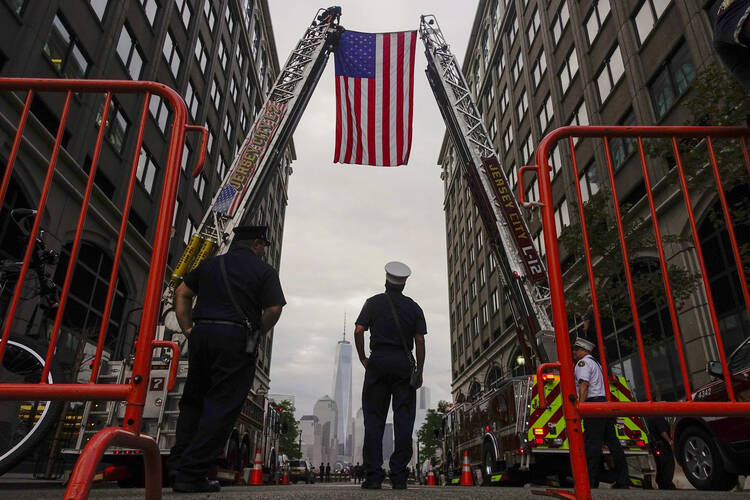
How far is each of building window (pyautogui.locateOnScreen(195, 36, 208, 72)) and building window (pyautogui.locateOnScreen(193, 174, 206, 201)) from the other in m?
5.72

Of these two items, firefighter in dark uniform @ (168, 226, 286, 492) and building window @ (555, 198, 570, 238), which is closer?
firefighter in dark uniform @ (168, 226, 286, 492)

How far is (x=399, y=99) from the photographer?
13820 millimetres

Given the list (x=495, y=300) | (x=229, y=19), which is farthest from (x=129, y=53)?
(x=495, y=300)

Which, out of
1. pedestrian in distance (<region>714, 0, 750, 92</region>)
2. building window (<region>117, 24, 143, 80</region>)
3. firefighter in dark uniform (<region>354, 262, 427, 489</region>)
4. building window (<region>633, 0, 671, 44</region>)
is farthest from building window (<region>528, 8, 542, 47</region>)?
pedestrian in distance (<region>714, 0, 750, 92</region>)

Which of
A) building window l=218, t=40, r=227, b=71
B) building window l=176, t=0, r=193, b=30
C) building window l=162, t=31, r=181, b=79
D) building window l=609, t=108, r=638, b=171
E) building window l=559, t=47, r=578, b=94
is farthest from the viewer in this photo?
building window l=218, t=40, r=227, b=71

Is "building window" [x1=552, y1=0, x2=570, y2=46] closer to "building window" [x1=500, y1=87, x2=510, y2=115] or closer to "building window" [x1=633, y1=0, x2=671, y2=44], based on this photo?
"building window" [x1=633, y1=0, x2=671, y2=44]

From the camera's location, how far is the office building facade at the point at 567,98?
45.8 ft

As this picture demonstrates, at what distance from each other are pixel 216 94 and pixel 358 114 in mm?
17987

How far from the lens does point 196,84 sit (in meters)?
25.0

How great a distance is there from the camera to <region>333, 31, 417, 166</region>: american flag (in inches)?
536

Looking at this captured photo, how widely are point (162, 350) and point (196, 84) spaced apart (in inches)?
787

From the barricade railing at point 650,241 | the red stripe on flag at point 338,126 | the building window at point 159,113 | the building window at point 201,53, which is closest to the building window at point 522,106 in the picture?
the barricade railing at point 650,241

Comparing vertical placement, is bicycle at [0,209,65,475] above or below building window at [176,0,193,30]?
below

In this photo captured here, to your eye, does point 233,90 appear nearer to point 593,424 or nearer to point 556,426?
point 556,426
